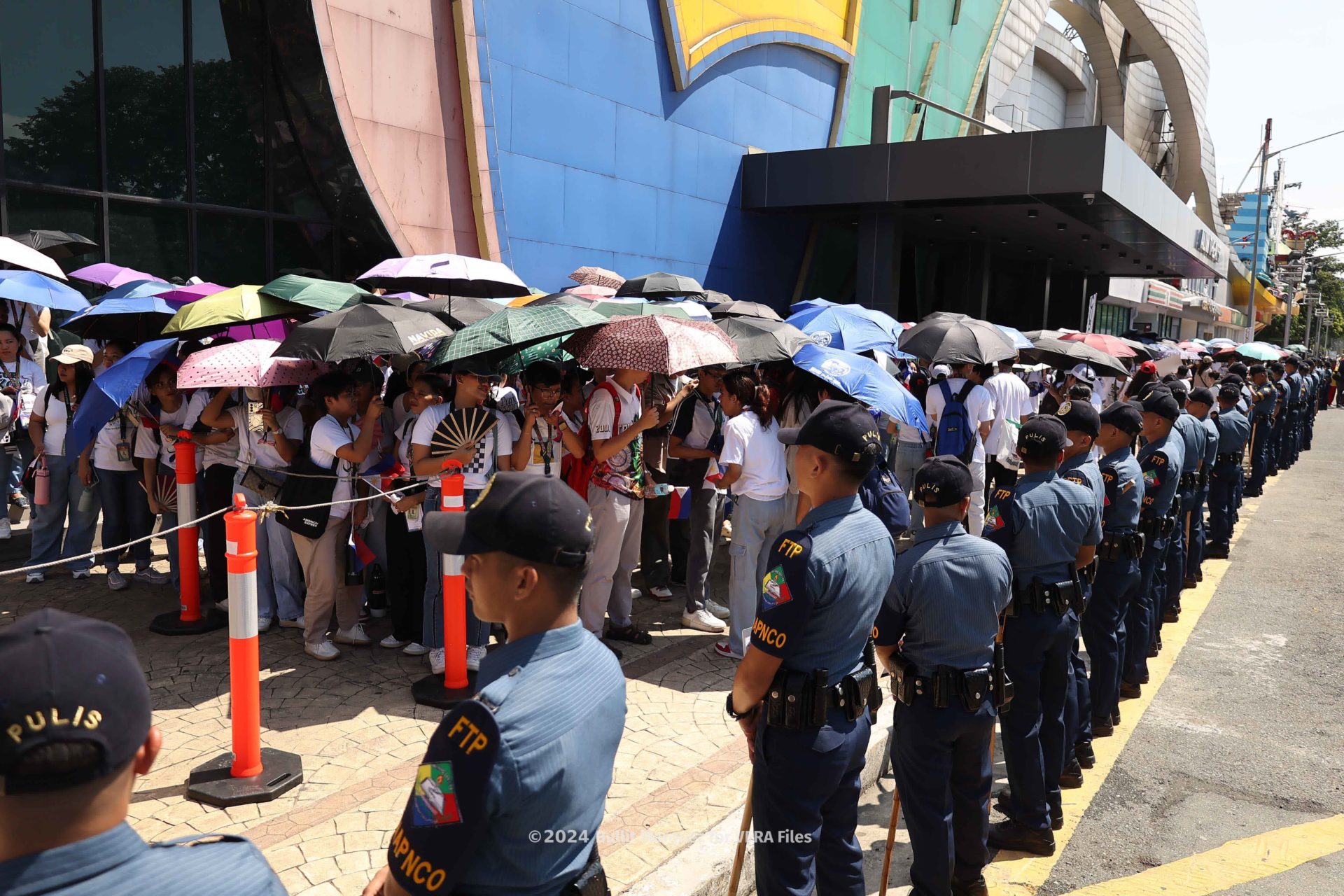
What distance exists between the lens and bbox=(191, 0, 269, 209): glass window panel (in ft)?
40.4

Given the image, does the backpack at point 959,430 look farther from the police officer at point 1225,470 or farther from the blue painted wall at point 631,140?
the blue painted wall at point 631,140

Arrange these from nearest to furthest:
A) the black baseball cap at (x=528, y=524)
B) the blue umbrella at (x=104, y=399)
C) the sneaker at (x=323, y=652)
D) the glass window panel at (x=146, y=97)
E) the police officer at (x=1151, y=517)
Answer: the black baseball cap at (x=528, y=524), the blue umbrella at (x=104, y=399), the sneaker at (x=323, y=652), the police officer at (x=1151, y=517), the glass window panel at (x=146, y=97)

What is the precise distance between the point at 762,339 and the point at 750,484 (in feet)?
4.02

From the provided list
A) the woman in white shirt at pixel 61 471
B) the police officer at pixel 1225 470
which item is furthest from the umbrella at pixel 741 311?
the woman in white shirt at pixel 61 471

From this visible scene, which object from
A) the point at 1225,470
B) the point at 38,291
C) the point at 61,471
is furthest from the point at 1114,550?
the point at 38,291

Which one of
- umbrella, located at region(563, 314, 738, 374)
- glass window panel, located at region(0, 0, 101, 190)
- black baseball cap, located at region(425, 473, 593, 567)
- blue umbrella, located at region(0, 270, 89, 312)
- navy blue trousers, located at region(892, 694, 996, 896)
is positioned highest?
glass window panel, located at region(0, 0, 101, 190)

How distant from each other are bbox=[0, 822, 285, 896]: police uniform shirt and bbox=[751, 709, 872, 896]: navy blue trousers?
6.33ft

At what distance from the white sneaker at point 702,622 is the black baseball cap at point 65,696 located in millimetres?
5926

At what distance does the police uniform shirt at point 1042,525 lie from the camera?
14.3 ft

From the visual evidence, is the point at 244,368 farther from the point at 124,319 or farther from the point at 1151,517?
the point at 1151,517

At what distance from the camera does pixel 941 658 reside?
141 inches

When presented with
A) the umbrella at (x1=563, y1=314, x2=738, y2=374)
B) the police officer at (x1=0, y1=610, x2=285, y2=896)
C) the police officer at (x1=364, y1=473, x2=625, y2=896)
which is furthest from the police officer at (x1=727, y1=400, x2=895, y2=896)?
the umbrella at (x1=563, y1=314, x2=738, y2=374)

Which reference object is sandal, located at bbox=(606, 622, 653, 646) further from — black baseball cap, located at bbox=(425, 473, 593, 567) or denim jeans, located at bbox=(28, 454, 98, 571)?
black baseball cap, located at bbox=(425, 473, 593, 567)

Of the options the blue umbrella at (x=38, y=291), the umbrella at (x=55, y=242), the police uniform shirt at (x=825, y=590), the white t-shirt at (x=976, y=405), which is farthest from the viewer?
the umbrella at (x=55, y=242)
